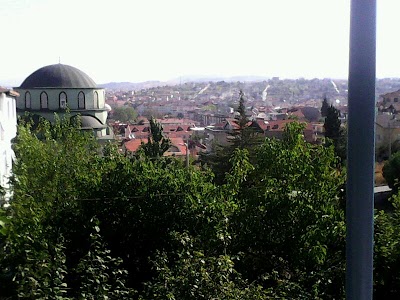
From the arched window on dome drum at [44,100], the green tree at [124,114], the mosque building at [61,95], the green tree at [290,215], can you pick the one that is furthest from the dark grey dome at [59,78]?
the green tree at [124,114]

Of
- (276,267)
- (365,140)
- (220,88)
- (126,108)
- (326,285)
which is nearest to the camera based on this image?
(365,140)

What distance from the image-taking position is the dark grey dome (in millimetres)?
23969

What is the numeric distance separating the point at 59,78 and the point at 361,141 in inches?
963

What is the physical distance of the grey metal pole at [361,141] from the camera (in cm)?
87

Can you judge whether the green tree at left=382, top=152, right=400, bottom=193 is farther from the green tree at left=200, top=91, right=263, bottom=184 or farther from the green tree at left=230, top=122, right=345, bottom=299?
the green tree at left=200, top=91, right=263, bottom=184

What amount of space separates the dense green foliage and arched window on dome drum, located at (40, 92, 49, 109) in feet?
56.1

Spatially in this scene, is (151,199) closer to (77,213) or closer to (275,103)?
(77,213)

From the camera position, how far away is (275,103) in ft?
94.7

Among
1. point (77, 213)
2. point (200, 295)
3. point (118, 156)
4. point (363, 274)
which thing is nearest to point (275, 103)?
point (118, 156)

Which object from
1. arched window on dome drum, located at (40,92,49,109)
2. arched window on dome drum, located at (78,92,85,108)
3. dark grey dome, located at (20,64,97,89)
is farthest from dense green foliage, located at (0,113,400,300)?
dark grey dome, located at (20,64,97,89)

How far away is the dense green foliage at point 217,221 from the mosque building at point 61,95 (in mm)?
16731

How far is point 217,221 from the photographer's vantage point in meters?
5.28

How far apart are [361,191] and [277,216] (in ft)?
15.4

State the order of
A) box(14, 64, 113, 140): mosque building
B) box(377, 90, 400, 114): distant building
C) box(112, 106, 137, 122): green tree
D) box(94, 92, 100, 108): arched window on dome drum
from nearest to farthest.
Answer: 1. box(377, 90, 400, 114): distant building
2. box(14, 64, 113, 140): mosque building
3. box(94, 92, 100, 108): arched window on dome drum
4. box(112, 106, 137, 122): green tree
